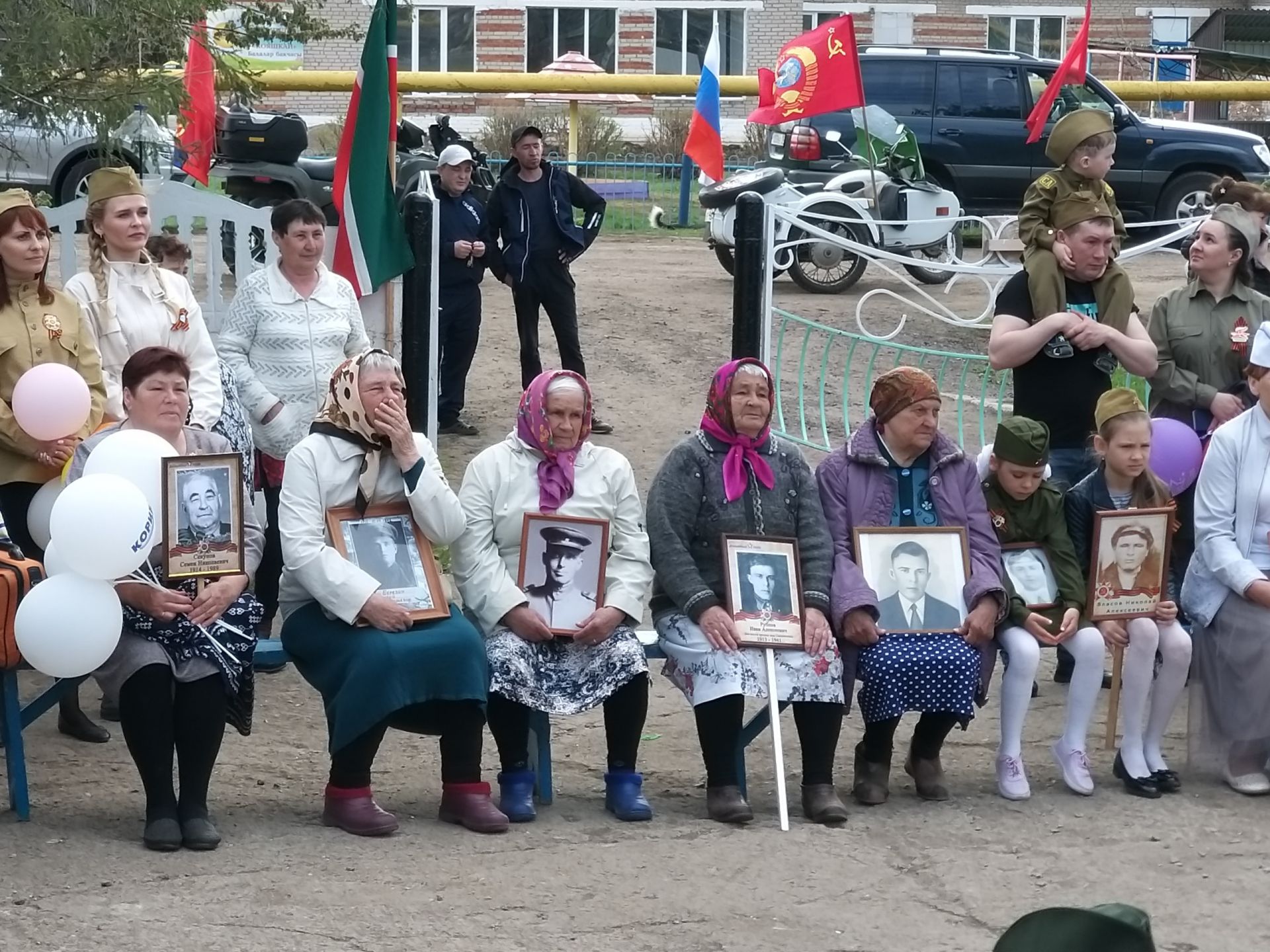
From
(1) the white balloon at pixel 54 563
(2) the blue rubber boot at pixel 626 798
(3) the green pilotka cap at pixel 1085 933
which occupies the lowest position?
(2) the blue rubber boot at pixel 626 798

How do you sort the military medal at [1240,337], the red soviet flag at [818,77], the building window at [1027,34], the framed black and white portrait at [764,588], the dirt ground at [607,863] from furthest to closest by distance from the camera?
the building window at [1027,34]
the red soviet flag at [818,77]
the military medal at [1240,337]
the framed black and white portrait at [764,588]
the dirt ground at [607,863]

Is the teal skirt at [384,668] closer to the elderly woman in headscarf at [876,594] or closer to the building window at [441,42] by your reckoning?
the elderly woman in headscarf at [876,594]

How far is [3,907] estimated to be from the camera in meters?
4.38

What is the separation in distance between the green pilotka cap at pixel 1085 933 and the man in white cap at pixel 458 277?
30.1 feet

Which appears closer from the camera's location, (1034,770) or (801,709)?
(801,709)

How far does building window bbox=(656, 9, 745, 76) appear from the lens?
3322 cm

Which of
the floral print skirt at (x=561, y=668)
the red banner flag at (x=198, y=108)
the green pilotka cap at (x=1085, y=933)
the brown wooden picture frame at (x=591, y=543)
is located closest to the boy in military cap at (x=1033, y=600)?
the floral print skirt at (x=561, y=668)

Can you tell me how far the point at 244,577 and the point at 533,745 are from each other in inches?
40.4

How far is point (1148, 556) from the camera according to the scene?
576 cm

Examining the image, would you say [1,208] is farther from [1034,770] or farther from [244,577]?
[1034,770]

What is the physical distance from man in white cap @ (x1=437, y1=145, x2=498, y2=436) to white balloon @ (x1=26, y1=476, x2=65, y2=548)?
523cm

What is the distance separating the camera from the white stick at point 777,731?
5.27m

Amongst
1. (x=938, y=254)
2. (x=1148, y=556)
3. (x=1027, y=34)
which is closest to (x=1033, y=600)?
(x=1148, y=556)

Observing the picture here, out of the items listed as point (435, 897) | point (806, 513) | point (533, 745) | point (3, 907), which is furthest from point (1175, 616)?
point (3, 907)
